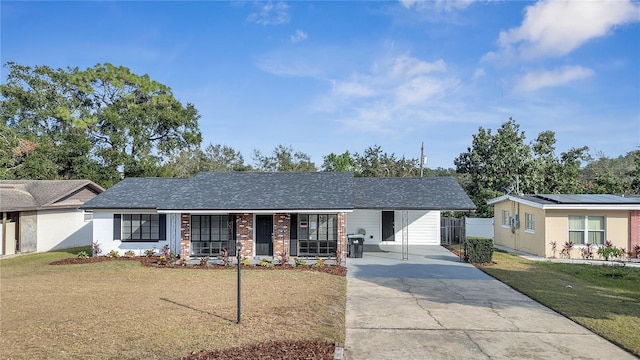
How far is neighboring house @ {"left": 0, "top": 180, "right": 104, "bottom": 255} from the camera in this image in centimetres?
2155

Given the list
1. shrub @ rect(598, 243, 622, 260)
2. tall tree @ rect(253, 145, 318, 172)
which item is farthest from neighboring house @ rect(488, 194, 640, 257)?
tall tree @ rect(253, 145, 318, 172)

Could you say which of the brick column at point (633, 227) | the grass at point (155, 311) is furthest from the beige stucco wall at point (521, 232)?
the grass at point (155, 311)

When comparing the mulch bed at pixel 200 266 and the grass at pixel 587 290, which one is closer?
the grass at pixel 587 290

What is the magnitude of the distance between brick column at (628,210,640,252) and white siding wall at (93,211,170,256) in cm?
2105

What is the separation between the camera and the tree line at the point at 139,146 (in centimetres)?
3306

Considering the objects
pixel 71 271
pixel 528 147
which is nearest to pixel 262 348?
pixel 71 271

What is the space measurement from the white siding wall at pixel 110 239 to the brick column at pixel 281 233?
491cm

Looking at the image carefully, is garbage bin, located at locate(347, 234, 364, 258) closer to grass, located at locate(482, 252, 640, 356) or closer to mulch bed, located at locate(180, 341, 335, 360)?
grass, located at locate(482, 252, 640, 356)

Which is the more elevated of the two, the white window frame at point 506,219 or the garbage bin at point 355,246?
the white window frame at point 506,219

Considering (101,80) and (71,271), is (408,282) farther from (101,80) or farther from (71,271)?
(101,80)

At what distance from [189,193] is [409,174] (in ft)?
91.2

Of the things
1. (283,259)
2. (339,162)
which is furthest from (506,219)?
(339,162)

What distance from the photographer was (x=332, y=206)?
17812mm

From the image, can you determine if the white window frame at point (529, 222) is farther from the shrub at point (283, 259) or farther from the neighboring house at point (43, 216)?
the neighboring house at point (43, 216)
